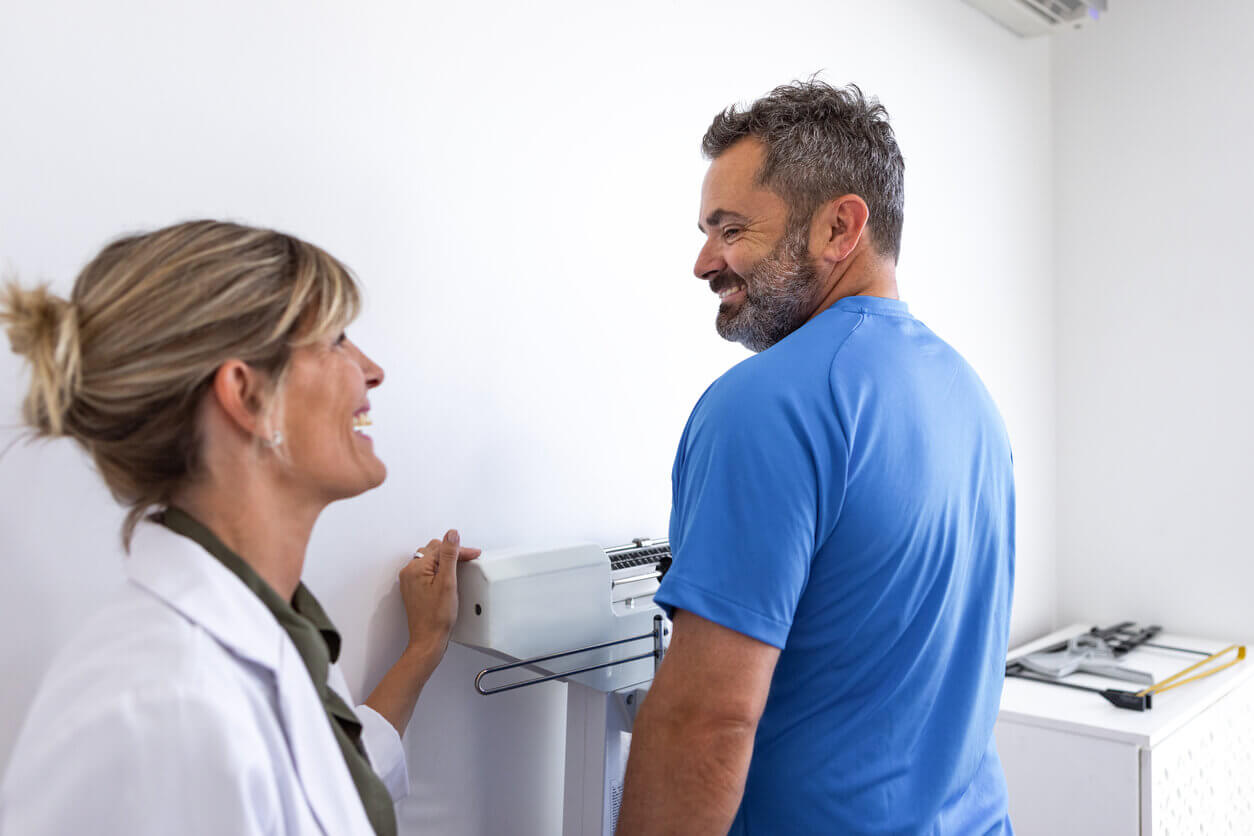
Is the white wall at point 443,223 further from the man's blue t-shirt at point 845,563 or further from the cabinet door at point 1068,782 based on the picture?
the cabinet door at point 1068,782

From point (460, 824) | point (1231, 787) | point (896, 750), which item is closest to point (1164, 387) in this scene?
point (1231, 787)

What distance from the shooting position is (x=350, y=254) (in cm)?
130

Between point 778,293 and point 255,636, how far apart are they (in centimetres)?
77

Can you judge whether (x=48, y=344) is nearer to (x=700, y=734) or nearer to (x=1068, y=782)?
(x=700, y=734)

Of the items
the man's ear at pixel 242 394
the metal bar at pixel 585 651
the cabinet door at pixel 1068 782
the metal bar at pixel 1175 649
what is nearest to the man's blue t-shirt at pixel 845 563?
the metal bar at pixel 585 651

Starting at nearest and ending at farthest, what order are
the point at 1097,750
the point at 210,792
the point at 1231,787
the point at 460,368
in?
the point at 210,792 < the point at 460,368 < the point at 1097,750 < the point at 1231,787

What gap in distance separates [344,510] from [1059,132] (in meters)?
2.69

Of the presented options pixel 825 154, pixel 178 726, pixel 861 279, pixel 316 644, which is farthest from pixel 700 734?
pixel 825 154

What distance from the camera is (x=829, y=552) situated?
1052mm

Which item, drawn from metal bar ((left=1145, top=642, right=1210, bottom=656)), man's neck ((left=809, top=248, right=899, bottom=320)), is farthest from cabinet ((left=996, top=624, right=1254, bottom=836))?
man's neck ((left=809, top=248, right=899, bottom=320))

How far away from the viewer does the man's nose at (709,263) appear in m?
1.33

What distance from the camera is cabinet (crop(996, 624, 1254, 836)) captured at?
1914 millimetres

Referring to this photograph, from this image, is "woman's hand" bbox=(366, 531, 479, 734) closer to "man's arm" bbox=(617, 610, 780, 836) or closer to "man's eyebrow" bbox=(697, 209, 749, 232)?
"man's arm" bbox=(617, 610, 780, 836)

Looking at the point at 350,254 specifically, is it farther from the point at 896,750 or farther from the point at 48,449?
the point at 896,750
